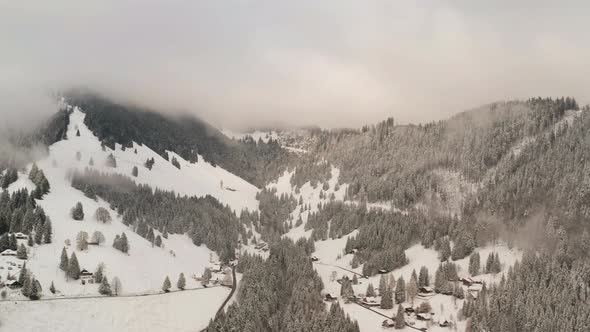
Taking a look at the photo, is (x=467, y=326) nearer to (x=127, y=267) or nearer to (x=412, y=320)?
(x=412, y=320)

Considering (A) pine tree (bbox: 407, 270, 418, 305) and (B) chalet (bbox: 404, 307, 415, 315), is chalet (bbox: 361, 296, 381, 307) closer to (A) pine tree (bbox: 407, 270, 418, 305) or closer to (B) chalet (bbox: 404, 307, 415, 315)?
(A) pine tree (bbox: 407, 270, 418, 305)

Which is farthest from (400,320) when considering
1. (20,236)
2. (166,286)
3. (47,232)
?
(20,236)

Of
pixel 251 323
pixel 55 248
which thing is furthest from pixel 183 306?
pixel 55 248

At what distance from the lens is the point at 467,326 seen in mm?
170375

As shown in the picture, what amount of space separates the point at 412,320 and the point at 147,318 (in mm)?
80736

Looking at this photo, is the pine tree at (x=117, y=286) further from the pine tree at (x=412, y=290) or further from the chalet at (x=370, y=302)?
the pine tree at (x=412, y=290)

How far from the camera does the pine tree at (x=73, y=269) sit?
586ft

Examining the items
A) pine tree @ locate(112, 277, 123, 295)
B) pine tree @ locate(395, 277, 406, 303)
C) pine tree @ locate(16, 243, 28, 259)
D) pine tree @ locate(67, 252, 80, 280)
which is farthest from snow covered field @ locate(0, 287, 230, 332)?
pine tree @ locate(395, 277, 406, 303)

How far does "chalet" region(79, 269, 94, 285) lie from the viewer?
180 m

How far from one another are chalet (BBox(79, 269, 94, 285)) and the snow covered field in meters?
8.60

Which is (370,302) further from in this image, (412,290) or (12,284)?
(12,284)

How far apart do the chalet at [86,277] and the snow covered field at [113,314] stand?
860 cm

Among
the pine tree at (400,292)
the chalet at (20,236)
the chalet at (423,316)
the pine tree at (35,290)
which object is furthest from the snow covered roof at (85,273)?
the chalet at (423,316)

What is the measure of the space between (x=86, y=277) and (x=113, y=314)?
17.8 meters
